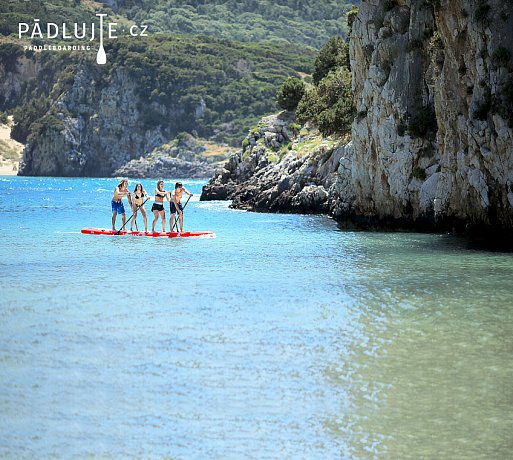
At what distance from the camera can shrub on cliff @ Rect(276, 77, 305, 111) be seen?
280ft

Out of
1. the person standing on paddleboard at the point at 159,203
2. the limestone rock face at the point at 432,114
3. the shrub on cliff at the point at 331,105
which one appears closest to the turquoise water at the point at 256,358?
the limestone rock face at the point at 432,114

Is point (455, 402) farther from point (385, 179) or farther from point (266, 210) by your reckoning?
point (266, 210)

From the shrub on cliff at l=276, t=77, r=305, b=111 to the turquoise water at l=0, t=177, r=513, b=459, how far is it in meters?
53.0

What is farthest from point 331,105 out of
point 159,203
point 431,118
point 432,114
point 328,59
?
point 159,203

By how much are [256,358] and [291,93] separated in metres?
69.4

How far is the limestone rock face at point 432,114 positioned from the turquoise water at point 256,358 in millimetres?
7788

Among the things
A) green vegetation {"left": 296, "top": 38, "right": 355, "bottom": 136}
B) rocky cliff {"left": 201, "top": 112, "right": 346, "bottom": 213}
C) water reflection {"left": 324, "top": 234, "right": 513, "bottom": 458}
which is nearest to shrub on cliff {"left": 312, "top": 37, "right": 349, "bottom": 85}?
green vegetation {"left": 296, "top": 38, "right": 355, "bottom": 136}

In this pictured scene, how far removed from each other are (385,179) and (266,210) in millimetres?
20649

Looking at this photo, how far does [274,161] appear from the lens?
78.7m

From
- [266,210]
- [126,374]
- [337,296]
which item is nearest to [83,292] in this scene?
[337,296]

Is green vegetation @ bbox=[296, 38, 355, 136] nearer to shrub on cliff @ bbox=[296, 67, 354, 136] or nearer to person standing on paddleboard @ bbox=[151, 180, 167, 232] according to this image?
shrub on cliff @ bbox=[296, 67, 354, 136]

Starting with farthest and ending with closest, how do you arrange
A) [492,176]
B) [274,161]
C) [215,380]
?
[274,161]
[492,176]
[215,380]

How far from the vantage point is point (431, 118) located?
47781 mm

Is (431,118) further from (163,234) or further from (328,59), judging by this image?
(328,59)
